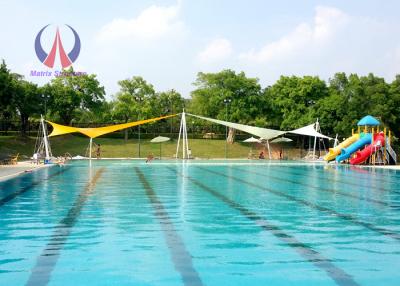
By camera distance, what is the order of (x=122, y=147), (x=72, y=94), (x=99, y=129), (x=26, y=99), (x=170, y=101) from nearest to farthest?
(x=99, y=129), (x=26, y=99), (x=122, y=147), (x=72, y=94), (x=170, y=101)

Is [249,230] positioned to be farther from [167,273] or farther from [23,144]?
[23,144]

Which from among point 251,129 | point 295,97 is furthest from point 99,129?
point 295,97

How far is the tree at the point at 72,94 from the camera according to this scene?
50875 mm

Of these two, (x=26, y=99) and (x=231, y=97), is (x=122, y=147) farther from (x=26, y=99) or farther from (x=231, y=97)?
(x=231, y=97)

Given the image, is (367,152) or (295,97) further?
(295,97)

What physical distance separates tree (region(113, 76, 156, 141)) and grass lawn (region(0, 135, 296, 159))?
3086 mm

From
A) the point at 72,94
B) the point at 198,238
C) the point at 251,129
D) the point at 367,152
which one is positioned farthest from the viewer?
the point at 72,94

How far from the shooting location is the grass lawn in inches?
1746

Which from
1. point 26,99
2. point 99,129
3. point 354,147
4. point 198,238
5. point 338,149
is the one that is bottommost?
point 198,238

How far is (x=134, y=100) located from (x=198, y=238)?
49255mm

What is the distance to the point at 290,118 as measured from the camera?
2095 inches

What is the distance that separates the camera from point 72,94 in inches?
2025

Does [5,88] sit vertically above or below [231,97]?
below

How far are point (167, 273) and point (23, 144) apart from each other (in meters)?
42.9
